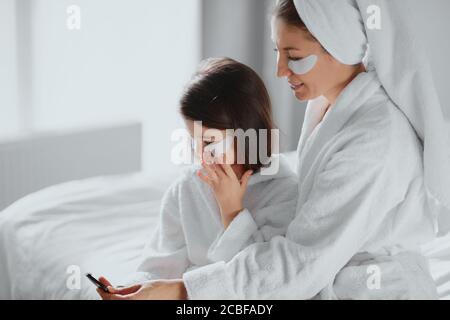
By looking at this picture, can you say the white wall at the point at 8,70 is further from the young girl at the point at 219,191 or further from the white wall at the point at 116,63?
the young girl at the point at 219,191

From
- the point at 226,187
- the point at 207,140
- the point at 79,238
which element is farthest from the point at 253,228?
the point at 79,238

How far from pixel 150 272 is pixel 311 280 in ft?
1.24

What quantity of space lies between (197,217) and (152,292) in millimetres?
247

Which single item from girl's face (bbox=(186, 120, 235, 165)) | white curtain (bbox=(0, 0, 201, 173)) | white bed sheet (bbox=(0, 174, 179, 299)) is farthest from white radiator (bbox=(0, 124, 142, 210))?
girl's face (bbox=(186, 120, 235, 165))

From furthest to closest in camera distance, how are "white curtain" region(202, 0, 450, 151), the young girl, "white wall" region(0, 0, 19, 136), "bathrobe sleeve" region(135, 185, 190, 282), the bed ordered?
1. "white curtain" region(202, 0, 450, 151)
2. "white wall" region(0, 0, 19, 136)
3. the bed
4. "bathrobe sleeve" region(135, 185, 190, 282)
5. the young girl

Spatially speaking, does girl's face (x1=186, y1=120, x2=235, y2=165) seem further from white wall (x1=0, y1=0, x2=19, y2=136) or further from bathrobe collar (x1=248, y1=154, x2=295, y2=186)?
white wall (x1=0, y1=0, x2=19, y2=136)

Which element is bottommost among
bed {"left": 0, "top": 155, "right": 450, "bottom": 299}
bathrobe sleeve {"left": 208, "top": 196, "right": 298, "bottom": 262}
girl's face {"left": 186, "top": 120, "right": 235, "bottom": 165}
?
bed {"left": 0, "top": 155, "right": 450, "bottom": 299}

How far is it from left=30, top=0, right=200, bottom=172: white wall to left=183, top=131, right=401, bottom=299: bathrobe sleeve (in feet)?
4.88

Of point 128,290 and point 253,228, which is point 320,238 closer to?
point 253,228

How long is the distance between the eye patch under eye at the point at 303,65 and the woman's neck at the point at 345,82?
8 centimetres

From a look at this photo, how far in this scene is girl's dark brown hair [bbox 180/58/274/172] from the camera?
1365mm

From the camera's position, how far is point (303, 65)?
129 cm
